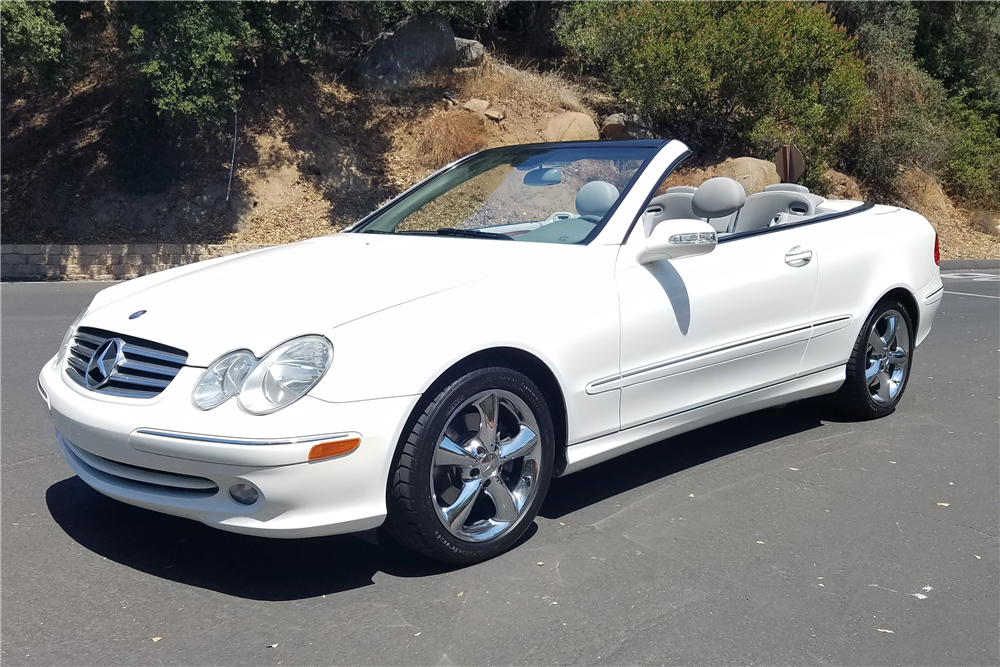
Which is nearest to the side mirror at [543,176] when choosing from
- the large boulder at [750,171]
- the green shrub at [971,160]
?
the large boulder at [750,171]

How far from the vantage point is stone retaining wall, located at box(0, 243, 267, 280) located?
16.2 meters

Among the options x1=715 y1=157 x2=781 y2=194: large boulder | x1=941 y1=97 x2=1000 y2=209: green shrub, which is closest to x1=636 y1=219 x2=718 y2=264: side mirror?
x1=715 y1=157 x2=781 y2=194: large boulder

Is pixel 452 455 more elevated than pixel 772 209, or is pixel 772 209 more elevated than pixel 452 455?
pixel 772 209

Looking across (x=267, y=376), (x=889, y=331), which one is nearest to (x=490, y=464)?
(x=267, y=376)

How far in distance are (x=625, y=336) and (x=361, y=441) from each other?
1.36 meters

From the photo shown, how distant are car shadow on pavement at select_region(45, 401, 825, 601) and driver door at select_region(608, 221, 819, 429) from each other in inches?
24.0

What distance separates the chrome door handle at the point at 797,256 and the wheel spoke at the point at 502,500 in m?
2.10

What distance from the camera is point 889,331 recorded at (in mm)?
5801

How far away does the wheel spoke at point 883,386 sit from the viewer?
584cm

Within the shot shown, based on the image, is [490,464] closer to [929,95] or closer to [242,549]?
[242,549]

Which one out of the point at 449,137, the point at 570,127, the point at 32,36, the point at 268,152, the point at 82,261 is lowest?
the point at 82,261

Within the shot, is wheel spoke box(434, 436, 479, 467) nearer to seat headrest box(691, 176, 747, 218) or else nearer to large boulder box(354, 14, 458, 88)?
seat headrest box(691, 176, 747, 218)

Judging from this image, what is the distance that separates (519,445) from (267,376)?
3.49 feet

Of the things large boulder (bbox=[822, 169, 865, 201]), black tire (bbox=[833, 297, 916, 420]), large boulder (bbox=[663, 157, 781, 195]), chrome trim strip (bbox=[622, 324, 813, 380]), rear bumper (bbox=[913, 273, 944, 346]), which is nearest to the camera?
chrome trim strip (bbox=[622, 324, 813, 380])
